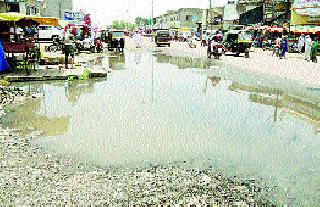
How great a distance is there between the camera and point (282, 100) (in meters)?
12.0

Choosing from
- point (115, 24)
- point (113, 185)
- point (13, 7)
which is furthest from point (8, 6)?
point (115, 24)

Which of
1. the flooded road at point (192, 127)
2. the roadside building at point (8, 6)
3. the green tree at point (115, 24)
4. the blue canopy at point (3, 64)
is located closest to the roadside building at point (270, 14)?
the roadside building at point (8, 6)

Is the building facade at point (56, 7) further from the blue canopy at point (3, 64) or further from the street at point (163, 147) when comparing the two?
the street at point (163, 147)

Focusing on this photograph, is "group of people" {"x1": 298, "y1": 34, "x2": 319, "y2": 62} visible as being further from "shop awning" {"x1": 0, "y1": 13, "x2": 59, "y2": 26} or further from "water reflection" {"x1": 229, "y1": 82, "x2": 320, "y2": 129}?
"shop awning" {"x1": 0, "y1": 13, "x2": 59, "y2": 26}

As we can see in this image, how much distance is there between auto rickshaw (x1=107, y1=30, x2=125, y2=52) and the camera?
35.1 meters

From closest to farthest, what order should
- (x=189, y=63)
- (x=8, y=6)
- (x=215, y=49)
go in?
(x=189, y=63), (x=215, y=49), (x=8, y=6)

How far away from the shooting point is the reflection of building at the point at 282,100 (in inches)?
415

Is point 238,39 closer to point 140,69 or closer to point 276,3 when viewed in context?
point 140,69

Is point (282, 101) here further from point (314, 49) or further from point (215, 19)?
point (215, 19)

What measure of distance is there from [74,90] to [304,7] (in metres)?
25.4

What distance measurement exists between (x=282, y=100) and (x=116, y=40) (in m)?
25.6

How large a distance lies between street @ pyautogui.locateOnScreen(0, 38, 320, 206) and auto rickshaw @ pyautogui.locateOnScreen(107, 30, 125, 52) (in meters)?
22.0

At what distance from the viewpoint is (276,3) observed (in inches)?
1715

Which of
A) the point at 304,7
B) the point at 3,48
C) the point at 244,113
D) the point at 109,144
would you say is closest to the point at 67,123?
the point at 109,144
